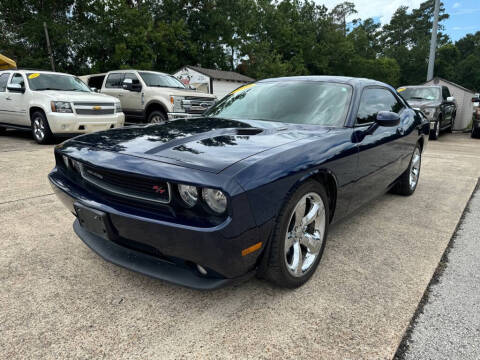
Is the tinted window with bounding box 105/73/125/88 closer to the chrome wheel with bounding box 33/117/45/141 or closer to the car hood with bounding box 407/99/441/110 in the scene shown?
the chrome wheel with bounding box 33/117/45/141

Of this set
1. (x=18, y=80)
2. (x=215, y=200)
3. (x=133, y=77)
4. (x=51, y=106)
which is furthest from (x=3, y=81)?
(x=215, y=200)

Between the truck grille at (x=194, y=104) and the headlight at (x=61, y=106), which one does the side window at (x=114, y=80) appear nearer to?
the truck grille at (x=194, y=104)

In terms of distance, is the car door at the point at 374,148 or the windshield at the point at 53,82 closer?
the car door at the point at 374,148

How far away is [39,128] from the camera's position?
764 centimetres

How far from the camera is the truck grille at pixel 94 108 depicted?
734cm

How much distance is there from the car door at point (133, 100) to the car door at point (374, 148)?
6952 mm

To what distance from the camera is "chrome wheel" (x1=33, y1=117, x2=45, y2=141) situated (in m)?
7.55

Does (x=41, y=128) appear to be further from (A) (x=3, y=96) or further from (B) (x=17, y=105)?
(A) (x=3, y=96)

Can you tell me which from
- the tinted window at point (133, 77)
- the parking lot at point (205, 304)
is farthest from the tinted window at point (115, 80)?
the parking lot at point (205, 304)

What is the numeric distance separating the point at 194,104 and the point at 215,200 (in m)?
7.49

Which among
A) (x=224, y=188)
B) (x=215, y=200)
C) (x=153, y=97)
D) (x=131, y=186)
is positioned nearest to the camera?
(x=224, y=188)

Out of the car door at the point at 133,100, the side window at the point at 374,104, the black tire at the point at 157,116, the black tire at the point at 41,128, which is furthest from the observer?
the car door at the point at 133,100

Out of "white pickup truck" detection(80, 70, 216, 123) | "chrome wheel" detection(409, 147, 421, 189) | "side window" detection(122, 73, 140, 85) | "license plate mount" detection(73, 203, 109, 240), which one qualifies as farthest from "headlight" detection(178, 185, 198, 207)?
"side window" detection(122, 73, 140, 85)

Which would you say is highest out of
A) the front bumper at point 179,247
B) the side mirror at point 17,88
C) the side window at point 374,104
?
the side mirror at point 17,88
